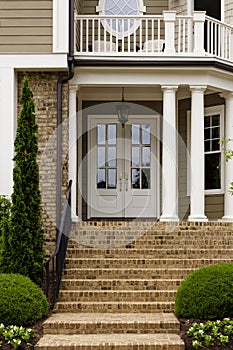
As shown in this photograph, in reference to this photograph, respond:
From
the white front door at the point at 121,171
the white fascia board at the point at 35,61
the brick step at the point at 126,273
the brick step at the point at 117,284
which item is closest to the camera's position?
the brick step at the point at 117,284

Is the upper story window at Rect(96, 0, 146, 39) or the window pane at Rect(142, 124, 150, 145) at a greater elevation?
the upper story window at Rect(96, 0, 146, 39)

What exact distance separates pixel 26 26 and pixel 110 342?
6.81 meters

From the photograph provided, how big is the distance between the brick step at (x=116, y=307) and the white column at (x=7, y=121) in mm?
3500

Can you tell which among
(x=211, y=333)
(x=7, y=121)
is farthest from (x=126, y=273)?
(x=7, y=121)

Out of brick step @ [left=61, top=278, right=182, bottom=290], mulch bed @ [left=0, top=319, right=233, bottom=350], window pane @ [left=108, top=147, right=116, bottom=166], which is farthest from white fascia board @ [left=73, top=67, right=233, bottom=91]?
mulch bed @ [left=0, top=319, right=233, bottom=350]

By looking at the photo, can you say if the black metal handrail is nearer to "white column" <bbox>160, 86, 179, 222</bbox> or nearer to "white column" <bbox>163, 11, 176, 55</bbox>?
"white column" <bbox>160, 86, 179, 222</bbox>

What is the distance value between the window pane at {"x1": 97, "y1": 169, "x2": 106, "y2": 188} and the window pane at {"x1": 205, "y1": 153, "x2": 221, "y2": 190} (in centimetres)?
239

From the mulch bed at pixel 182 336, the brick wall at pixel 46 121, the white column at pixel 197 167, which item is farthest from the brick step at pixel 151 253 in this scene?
the mulch bed at pixel 182 336

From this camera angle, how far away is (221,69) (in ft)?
45.7

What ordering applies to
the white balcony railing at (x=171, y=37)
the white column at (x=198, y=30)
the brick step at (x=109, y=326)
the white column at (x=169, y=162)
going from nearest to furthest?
1. the brick step at (x=109, y=326)
2. the white column at (x=169, y=162)
3. the white balcony railing at (x=171, y=37)
4. the white column at (x=198, y=30)

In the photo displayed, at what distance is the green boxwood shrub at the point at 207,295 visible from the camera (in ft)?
30.5

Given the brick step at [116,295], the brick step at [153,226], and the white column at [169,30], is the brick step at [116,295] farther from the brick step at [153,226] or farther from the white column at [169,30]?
the white column at [169,30]

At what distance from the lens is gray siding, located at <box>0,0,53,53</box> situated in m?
13.0

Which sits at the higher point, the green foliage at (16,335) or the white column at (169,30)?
the white column at (169,30)
